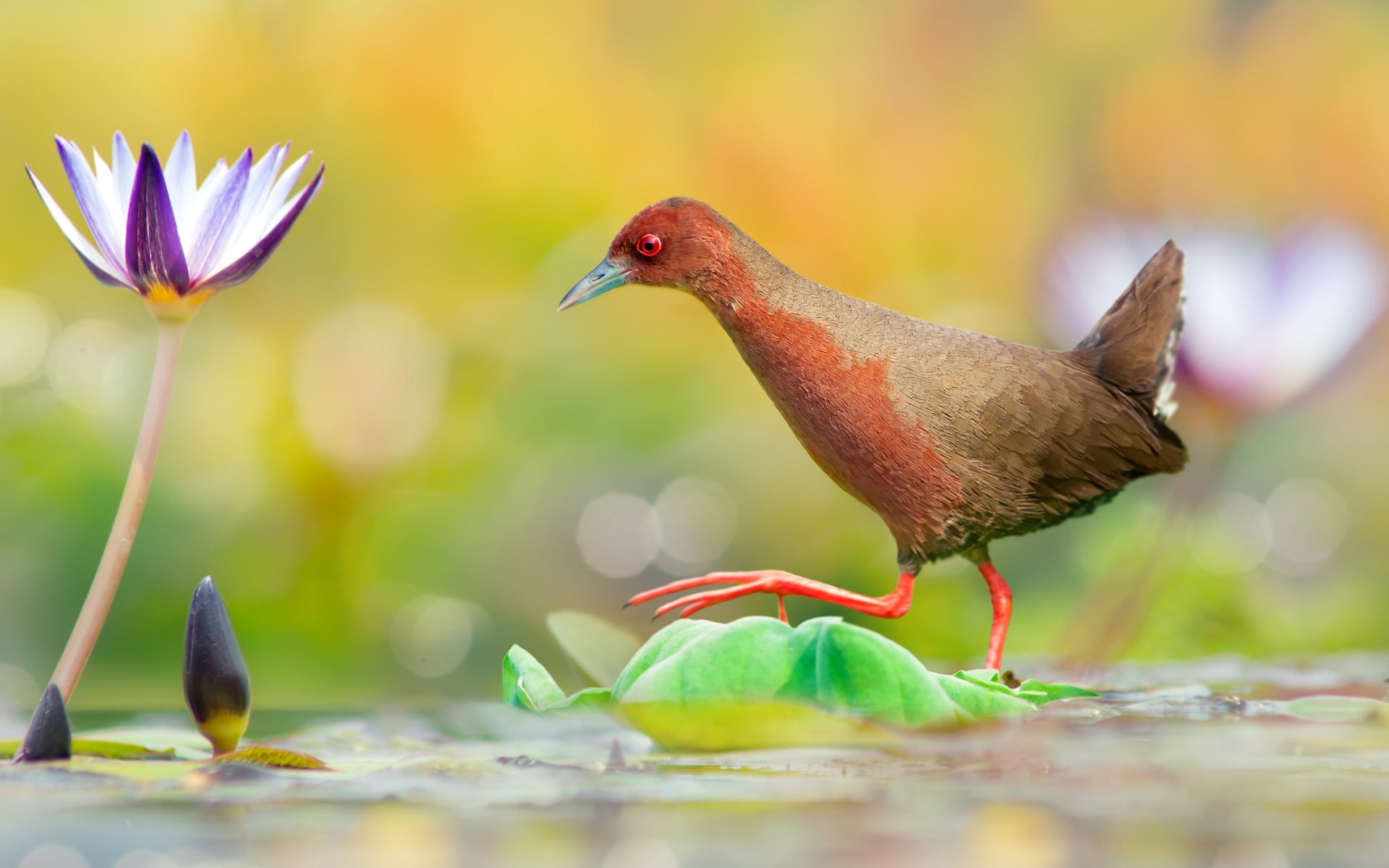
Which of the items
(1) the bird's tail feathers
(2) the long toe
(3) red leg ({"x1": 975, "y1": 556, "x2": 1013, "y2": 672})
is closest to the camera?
(2) the long toe

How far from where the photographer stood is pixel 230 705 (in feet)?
3.18

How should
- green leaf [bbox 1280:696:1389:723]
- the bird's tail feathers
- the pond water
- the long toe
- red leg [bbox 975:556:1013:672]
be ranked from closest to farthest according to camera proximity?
the pond water < green leaf [bbox 1280:696:1389:723] < the long toe < red leg [bbox 975:556:1013:672] < the bird's tail feathers

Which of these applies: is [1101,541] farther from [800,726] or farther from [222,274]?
[222,274]

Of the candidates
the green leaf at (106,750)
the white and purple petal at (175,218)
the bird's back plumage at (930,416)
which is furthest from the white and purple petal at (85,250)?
the bird's back plumage at (930,416)

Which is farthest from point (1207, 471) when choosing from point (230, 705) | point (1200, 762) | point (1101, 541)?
point (230, 705)

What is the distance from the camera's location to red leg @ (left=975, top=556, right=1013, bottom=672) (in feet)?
4.44

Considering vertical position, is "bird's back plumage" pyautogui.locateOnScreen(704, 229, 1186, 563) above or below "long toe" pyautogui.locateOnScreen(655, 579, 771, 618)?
above

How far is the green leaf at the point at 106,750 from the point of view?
100 cm

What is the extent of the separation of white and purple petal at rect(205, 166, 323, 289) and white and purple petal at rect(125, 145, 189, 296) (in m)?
0.03

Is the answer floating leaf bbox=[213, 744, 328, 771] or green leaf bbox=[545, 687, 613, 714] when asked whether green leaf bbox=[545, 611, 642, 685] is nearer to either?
green leaf bbox=[545, 687, 613, 714]

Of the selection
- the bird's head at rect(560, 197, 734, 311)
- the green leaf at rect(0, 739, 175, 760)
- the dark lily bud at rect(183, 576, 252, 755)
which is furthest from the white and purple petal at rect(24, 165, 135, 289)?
the bird's head at rect(560, 197, 734, 311)

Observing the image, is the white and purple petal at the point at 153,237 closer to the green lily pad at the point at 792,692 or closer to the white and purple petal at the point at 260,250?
the white and purple petal at the point at 260,250

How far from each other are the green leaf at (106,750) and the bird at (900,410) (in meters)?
0.47

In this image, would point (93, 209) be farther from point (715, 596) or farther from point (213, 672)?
point (715, 596)
